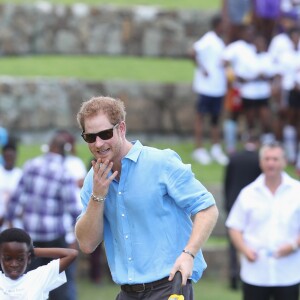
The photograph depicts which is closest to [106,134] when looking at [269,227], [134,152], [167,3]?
[134,152]

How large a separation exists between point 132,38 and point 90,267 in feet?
26.3

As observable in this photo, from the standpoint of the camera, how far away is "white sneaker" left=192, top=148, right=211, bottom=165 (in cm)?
1569

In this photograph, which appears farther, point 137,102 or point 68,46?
point 68,46

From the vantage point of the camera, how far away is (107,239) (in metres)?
6.02

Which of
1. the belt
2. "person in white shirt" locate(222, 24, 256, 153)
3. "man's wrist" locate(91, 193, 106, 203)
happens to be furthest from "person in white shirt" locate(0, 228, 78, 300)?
"person in white shirt" locate(222, 24, 256, 153)

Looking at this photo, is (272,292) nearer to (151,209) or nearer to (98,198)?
(151,209)

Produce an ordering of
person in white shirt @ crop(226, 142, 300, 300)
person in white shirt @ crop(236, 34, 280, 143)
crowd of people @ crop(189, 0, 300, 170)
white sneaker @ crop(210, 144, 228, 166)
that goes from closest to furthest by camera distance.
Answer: person in white shirt @ crop(226, 142, 300, 300) < person in white shirt @ crop(236, 34, 280, 143) < crowd of people @ crop(189, 0, 300, 170) < white sneaker @ crop(210, 144, 228, 166)

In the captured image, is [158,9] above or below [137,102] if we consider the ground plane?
above

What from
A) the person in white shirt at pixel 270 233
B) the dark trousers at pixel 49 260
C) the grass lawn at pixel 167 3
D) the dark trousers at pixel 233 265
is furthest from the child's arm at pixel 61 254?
the grass lawn at pixel 167 3

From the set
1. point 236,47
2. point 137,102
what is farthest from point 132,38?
point 236,47

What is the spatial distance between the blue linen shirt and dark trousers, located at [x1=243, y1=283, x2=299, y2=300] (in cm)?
288

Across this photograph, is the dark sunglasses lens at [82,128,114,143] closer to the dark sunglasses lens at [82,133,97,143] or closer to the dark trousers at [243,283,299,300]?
the dark sunglasses lens at [82,133,97,143]

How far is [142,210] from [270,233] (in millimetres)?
3110

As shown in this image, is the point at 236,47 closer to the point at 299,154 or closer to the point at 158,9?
the point at 299,154
